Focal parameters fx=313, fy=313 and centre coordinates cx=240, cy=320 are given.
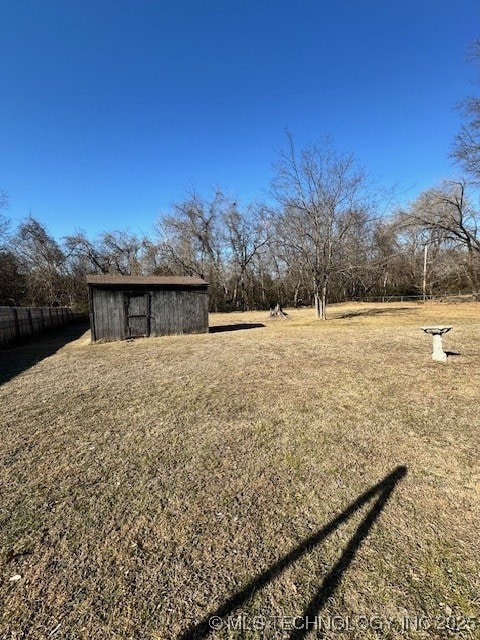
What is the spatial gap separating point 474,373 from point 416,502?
4.37 meters

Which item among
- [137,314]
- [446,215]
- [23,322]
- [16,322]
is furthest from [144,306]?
[446,215]

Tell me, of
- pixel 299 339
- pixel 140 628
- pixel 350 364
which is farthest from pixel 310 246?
pixel 140 628

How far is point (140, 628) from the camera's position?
1.57 m

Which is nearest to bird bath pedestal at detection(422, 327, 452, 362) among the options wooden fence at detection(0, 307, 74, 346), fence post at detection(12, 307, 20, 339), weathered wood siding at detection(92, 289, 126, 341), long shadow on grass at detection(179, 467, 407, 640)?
long shadow on grass at detection(179, 467, 407, 640)

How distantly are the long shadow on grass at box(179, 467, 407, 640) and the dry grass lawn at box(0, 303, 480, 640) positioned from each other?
10 millimetres

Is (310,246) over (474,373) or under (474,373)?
over

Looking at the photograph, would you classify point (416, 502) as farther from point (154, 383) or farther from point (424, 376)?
point (154, 383)

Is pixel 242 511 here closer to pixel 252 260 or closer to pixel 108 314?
pixel 108 314

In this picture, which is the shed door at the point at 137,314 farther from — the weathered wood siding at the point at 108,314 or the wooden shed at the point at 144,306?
the weathered wood siding at the point at 108,314

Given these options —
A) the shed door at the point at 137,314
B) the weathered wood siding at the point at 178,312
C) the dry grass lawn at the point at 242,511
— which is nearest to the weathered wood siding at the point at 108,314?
the shed door at the point at 137,314

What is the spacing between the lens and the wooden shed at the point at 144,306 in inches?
467

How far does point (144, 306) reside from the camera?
12.6 metres

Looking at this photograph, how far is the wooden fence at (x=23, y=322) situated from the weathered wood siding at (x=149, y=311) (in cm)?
330

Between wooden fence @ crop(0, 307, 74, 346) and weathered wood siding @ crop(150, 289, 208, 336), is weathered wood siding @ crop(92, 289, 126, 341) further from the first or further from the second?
wooden fence @ crop(0, 307, 74, 346)
